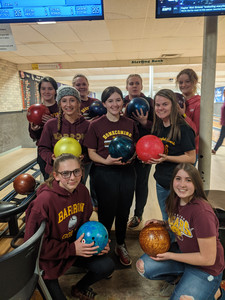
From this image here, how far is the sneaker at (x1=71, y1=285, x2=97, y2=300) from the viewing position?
4.94ft

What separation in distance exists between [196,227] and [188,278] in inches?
12.4

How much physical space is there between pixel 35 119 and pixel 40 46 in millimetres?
3549

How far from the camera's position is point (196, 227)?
121 cm

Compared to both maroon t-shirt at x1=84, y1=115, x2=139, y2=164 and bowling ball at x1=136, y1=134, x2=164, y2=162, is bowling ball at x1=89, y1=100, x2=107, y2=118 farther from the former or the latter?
bowling ball at x1=136, y1=134, x2=164, y2=162

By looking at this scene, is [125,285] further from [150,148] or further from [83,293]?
[150,148]

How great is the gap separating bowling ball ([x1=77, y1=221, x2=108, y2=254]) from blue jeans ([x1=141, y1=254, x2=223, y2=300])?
32 cm

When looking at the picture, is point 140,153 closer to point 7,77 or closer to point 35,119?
point 35,119

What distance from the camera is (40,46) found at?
492 cm

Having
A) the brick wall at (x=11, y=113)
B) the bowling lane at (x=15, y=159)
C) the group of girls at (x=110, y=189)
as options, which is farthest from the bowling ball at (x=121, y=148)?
the brick wall at (x=11, y=113)

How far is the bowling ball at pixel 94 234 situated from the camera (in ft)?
4.40

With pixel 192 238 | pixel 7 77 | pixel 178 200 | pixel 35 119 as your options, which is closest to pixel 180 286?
pixel 192 238

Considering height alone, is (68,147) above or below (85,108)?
below

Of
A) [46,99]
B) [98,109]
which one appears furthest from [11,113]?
[98,109]

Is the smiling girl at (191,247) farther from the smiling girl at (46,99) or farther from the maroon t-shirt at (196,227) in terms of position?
the smiling girl at (46,99)
